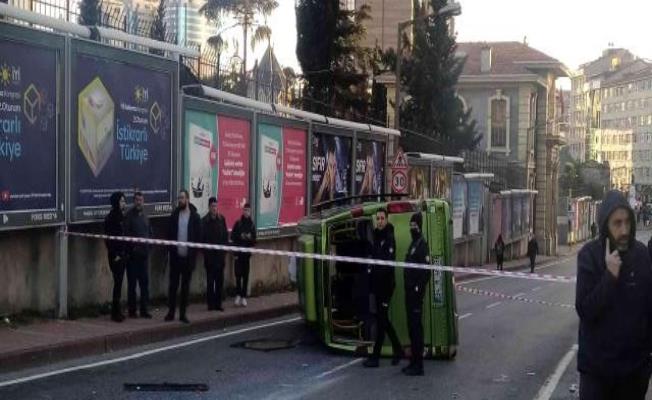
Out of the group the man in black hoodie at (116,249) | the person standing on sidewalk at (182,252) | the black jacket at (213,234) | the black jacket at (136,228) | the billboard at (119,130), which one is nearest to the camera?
the man in black hoodie at (116,249)

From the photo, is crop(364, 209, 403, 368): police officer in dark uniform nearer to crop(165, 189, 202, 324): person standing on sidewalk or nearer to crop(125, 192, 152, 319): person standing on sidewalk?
crop(165, 189, 202, 324): person standing on sidewalk

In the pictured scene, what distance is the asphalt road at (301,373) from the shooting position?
9211 millimetres

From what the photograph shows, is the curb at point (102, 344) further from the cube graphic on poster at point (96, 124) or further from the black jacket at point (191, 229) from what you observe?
the cube graphic on poster at point (96, 124)

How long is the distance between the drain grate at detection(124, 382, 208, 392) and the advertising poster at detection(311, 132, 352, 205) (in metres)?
13.5

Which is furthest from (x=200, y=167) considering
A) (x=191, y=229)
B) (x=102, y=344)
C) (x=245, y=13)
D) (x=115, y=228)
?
(x=245, y=13)

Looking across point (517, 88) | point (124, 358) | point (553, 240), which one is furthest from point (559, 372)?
point (553, 240)

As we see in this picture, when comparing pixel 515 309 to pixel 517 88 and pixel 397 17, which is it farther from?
pixel 397 17

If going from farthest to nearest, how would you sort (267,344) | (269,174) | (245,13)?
(245,13)
(269,174)
(267,344)

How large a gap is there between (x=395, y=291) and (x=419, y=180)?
68.1 feet

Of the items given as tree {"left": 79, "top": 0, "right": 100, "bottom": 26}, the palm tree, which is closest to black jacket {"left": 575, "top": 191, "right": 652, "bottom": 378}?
tree {"left": 79, "top": 0, "right": 100, "bottom": 26}

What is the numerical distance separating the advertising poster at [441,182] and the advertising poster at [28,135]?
70.7ft

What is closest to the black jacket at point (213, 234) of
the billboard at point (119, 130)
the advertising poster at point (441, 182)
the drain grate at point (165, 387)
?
the billboard at point (119, 130)

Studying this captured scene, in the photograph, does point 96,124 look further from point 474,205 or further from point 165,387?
point 474,205

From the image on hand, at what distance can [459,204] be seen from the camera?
1503 inches
